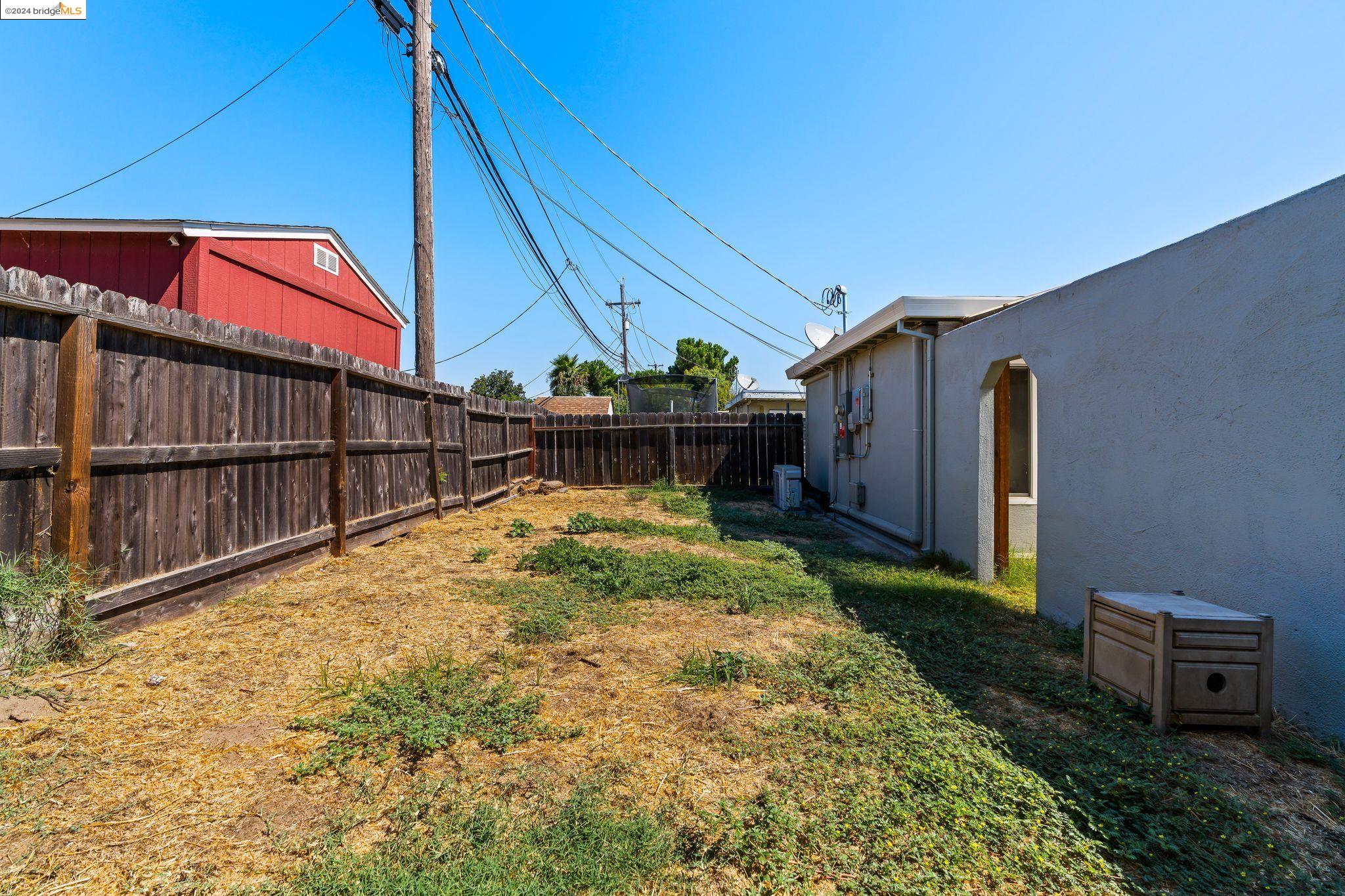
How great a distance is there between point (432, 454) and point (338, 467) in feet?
7.62

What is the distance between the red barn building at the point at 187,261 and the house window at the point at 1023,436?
425 inches

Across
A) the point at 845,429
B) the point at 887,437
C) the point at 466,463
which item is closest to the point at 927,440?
the point at 887,437

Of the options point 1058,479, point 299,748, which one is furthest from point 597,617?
point 1058,479

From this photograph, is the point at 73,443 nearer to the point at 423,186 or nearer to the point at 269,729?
the point at 269,729

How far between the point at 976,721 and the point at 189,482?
4781mm

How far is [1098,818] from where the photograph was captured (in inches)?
Result: 78.3

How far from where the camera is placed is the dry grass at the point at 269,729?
1793 mm

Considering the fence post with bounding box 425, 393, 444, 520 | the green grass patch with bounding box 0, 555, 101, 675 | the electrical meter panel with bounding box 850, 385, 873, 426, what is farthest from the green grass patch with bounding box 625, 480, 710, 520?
the green grass patch with bounding box 0, 555, 101, 675

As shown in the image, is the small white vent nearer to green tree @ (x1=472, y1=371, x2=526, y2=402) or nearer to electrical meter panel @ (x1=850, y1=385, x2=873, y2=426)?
electrical meter panel @ (x1=850, y1=385, x2=873, y2=426)


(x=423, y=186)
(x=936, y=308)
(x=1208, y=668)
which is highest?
(x=423, y=186)

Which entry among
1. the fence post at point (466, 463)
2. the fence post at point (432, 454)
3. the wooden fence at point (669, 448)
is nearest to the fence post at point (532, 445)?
the wooden fence at point (669, 448)

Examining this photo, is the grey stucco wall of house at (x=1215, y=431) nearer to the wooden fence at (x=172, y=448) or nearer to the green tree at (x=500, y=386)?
the wooden fence at (x=172, y=448)

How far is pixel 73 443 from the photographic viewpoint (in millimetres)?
3014

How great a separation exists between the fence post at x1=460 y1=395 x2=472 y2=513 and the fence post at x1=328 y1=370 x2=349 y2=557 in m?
3.24
